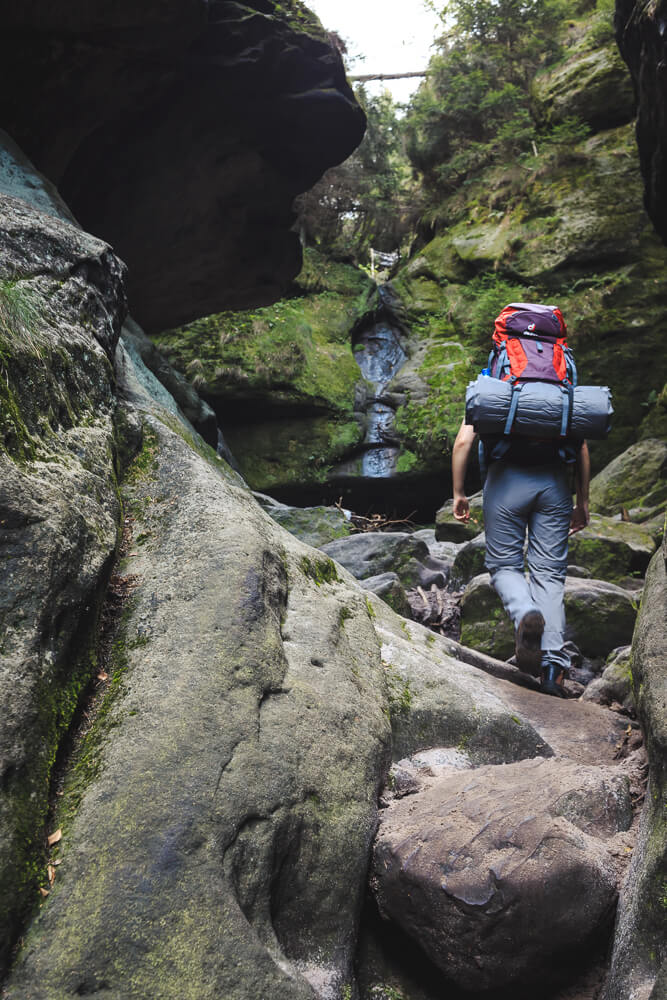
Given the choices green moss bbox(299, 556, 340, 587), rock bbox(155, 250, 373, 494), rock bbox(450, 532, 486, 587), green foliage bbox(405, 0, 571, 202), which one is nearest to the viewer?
green moss bbox(299, 556, 340, 587)

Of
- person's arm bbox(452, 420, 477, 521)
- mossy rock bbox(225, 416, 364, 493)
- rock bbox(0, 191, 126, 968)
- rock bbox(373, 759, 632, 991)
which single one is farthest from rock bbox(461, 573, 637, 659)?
mossy rock bbox(225, 416, 364, 493)

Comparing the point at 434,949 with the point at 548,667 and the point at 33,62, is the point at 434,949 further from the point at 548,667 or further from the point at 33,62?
the point at 33,62

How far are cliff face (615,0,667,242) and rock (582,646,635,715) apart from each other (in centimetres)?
639

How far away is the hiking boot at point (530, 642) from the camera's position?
4109 mm

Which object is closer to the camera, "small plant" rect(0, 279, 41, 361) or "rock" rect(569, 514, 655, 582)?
"small plant" rect(0, 279, 41, 361)

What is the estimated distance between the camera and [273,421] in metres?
16.2

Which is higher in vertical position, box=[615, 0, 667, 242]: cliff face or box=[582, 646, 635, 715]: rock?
box=[615, 0, 667, 242]: cliff face

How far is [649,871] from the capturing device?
196 cm

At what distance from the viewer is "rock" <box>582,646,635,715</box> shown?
161 inches

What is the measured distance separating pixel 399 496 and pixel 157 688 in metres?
13.4

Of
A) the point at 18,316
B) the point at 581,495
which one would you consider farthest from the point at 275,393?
the point at 18,316

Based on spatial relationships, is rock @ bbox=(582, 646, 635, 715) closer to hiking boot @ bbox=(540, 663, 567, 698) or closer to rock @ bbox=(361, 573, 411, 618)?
hiking boot @ bbox=(540, 663, 567, 698)

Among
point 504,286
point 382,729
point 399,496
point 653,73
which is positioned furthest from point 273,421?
point 382,729

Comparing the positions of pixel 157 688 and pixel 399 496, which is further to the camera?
pixel 399 496
